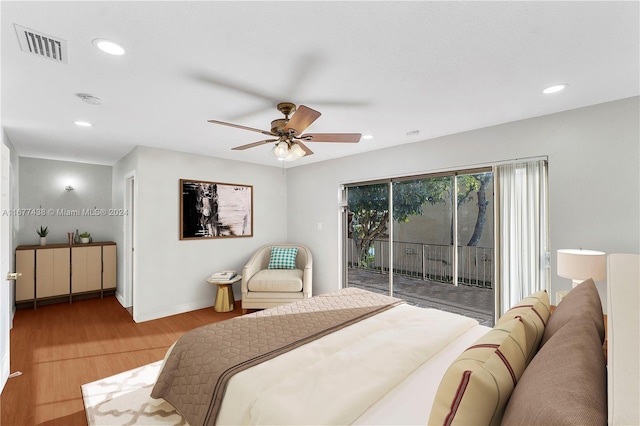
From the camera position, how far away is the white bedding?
1.30 metres

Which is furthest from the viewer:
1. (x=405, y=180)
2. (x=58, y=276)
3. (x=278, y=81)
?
(x=58, y=276)

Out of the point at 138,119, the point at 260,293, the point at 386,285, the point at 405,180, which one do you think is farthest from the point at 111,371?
the point at 386,285

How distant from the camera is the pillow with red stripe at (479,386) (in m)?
0.96

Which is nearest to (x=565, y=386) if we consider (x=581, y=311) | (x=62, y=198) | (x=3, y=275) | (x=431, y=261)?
(x=581, y=311)

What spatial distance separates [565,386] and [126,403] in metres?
2.75

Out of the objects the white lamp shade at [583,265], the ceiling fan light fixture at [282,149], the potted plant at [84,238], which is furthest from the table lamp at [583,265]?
the potted plant at [84,238]

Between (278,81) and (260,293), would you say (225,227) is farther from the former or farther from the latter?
(278,81)

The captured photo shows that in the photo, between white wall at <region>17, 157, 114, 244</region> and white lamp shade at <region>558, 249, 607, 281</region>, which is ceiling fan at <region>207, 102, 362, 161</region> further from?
white wall at <region>17, 157, 114, 244</region>

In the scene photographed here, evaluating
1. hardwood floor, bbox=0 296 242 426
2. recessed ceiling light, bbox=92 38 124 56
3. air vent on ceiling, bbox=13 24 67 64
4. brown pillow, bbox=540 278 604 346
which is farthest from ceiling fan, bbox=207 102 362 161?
hardwood floor, bbox=0 296 242 426

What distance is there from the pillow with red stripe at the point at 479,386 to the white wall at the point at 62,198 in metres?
6.31

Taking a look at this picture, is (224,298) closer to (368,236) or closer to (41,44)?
(368,236)

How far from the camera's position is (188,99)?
8.05ft

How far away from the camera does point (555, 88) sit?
227cm

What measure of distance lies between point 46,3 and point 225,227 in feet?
12.3
